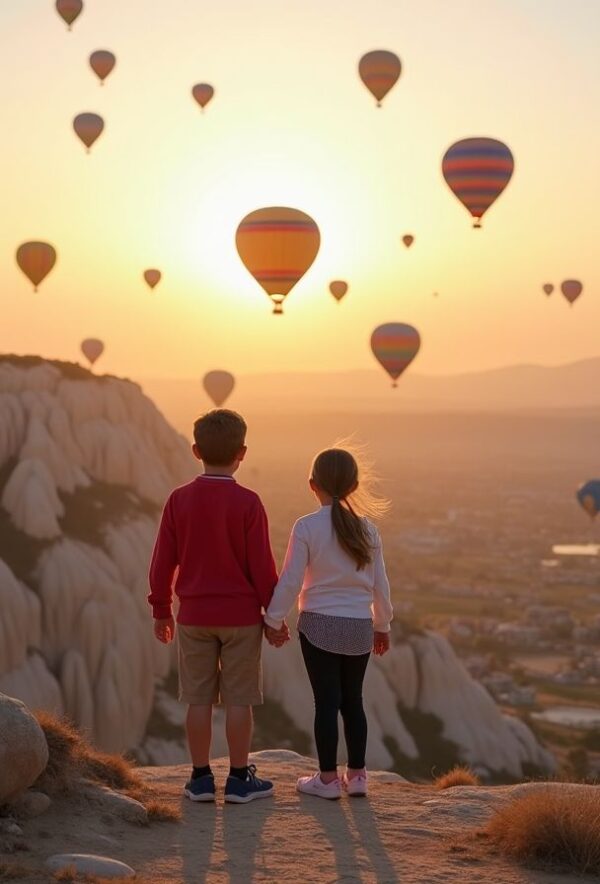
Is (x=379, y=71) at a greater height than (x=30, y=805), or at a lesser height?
greater

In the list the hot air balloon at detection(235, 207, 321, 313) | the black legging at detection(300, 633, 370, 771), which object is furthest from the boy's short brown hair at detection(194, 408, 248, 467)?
the hot air balloon at detection(235, 207, 321, 313)

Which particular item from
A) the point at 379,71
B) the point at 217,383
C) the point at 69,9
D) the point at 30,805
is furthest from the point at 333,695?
the point at 217,383

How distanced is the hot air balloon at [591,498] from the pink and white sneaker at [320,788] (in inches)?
2936

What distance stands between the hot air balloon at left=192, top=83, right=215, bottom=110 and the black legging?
52.5 m

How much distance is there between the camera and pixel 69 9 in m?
53.9

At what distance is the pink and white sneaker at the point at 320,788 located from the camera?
9.51m

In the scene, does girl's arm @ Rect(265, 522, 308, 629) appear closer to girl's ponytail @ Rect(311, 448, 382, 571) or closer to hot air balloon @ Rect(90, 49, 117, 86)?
girl's ponytail @ Rect(311, 448, 382, 571)

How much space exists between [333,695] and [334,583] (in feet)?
2.50

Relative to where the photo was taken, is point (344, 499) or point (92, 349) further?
point (92, 349)

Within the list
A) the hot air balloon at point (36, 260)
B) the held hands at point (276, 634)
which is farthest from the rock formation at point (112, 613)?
the held hands at point (276, 634)

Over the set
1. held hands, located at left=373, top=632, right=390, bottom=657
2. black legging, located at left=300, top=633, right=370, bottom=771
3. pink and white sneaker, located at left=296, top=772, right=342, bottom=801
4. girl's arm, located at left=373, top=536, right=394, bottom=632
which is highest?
girl's arm, located at left=373, top=536, right=394, bottom=632

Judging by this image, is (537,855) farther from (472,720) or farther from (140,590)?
(472,720)

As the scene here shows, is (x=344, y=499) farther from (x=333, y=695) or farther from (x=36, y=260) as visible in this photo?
(x=36, y=260)

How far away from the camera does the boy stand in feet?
29.1
